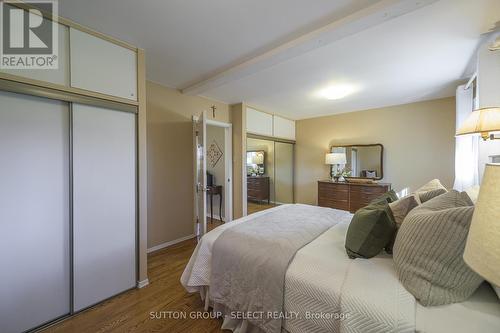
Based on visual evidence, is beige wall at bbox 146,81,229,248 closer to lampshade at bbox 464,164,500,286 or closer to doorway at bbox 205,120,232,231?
doorway at bbox 205,120,232,231

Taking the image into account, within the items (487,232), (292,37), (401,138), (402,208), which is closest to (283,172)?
(401,138)

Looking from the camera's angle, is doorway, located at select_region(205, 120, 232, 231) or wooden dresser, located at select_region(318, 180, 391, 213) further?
doorway, located at select_region(205, 120, 232, 231)

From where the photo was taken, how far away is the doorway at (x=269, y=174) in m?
5.67

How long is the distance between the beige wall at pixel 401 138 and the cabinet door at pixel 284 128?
1.41 ft

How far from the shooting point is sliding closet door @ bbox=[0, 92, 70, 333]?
146 cm

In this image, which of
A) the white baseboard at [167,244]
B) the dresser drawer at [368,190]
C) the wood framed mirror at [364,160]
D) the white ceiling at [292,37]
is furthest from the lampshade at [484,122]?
the white baseboard at [167,244]

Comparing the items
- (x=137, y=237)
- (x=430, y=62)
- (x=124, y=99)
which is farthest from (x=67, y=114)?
(x=430, y=62)

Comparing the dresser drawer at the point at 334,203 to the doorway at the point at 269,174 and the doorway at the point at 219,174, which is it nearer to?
the doorway at the point at 269,174

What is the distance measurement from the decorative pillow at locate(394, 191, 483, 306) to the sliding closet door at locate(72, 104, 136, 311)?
2.23 metres

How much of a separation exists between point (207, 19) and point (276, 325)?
2.30 m

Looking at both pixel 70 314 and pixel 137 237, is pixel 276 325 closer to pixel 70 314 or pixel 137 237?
pixel 137 237

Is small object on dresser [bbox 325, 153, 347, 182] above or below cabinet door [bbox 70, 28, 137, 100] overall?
below

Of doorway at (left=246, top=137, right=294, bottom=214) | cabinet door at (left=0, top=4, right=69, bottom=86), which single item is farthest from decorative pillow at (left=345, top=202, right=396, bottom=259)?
doorway at (left=246, top=137, right=294, bottom=214)

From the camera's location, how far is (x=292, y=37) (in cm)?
194
